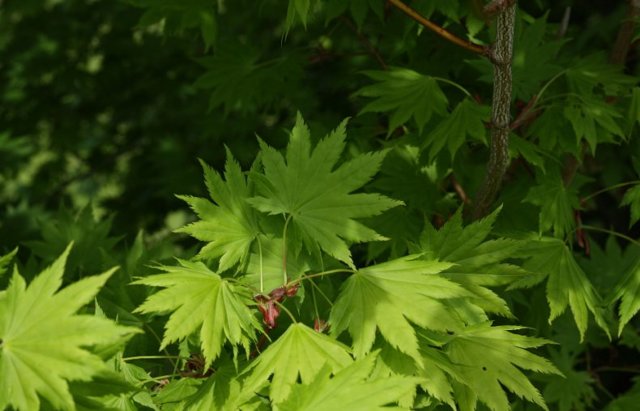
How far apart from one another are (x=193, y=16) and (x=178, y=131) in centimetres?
268

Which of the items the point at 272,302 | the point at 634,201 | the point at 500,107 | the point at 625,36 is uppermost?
the point at 625,36

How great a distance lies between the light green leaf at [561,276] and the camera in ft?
7.68

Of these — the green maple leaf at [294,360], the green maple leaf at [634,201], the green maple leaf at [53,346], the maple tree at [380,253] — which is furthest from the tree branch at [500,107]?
the green maple leaf at [53,346]

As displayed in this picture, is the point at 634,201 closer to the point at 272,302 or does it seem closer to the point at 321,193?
the point at 321,193

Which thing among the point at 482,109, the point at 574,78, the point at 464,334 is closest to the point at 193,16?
the point at 482,109

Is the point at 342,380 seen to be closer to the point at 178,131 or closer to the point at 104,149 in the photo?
the point at 178,131

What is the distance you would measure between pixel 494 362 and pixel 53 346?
110 cm

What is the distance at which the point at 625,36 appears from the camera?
2773 mm

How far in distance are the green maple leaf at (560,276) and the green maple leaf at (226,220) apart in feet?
2.85

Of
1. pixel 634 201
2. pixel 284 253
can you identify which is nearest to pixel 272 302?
pixel 284 253

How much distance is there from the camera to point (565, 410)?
119 inches

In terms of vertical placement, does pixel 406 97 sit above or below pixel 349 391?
above

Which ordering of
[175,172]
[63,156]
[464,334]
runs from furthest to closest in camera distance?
[63,156], [175,172], [464,334]

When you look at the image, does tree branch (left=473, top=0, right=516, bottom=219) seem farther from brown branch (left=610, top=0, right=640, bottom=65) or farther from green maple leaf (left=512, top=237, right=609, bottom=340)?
brown branch (left=610, top=0, right=640, bottom=65)
